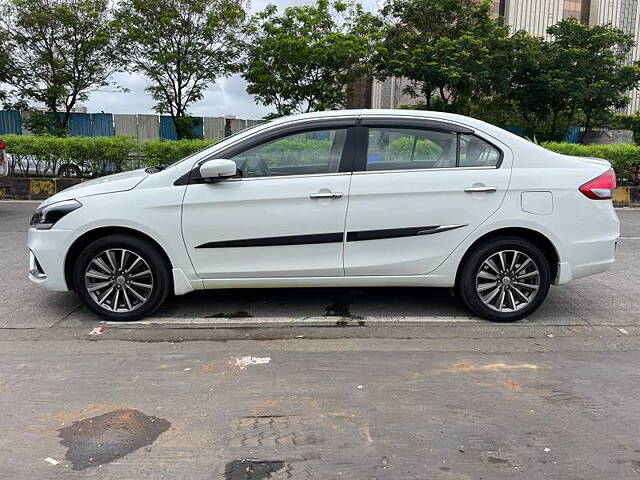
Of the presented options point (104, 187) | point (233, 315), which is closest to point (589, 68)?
point (233, 315)

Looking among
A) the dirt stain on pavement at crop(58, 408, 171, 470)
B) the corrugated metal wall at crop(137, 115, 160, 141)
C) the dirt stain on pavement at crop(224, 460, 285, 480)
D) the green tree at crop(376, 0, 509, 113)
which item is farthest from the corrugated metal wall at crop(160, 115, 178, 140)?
the dirt stain on pavement at crop(224, 460, 285, 480)

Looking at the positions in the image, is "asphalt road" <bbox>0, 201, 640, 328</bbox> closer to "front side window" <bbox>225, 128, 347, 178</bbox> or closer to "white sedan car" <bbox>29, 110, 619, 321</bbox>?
"white sedan car" <bbox>29, 110, 619, 321</bbox>

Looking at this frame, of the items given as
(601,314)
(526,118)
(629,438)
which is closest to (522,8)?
(526,118)

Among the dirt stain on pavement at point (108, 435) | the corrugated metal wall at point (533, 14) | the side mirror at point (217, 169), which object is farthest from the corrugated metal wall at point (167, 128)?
the corrugated metal wall at point (533, 14)

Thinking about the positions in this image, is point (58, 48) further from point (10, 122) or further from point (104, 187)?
point (104, 187)

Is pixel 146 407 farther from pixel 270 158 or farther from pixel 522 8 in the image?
pixel 522 8

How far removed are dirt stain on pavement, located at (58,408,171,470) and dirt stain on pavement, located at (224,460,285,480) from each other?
0.53 m

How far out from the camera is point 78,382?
3832mm

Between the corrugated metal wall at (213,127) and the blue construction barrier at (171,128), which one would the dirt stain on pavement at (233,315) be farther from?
the corrugated metal wall at (213,127)

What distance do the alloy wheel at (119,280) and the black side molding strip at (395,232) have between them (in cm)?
176

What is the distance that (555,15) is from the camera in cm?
3775

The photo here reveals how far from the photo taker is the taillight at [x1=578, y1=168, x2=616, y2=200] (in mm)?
4895

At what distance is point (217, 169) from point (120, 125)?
21.2 meters

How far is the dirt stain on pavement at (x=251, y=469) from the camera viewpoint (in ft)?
9.13
